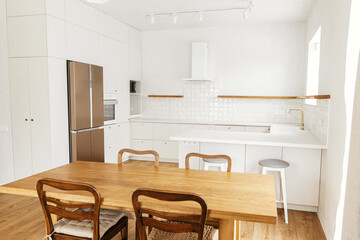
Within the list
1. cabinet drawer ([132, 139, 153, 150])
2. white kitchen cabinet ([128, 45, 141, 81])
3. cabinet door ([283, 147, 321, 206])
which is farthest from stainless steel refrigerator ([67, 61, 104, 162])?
cabinet door ([283, 147, 321, 206])

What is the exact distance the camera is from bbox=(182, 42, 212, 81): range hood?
5777 millimetres

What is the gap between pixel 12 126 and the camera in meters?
4.00

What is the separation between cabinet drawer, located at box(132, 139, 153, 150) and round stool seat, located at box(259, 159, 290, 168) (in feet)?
10.2

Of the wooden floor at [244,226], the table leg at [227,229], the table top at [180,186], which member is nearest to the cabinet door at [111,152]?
the wooden floor at [244,226]

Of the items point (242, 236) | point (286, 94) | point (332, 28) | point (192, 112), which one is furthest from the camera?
point (192, 112)

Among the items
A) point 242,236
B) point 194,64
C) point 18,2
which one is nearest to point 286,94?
point 194,64

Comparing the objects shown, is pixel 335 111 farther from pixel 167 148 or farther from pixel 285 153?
pixel 167 148

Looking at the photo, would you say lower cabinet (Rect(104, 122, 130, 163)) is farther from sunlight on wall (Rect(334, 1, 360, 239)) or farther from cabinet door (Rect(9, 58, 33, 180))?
sunlight on wall (Rect(334, 1, 360, 239))

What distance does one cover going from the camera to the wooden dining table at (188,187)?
5.03 feet

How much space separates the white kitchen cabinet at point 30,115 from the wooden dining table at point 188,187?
5.53 ft

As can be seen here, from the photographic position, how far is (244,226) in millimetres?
2998

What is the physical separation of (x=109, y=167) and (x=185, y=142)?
144 centimetres

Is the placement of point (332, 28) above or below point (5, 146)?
above

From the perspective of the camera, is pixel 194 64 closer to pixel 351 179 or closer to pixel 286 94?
pixel 286 94
